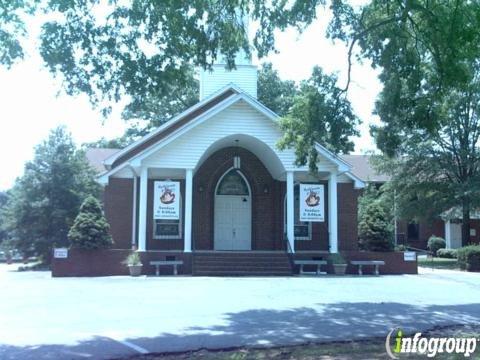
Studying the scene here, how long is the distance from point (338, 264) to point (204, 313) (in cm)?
1127

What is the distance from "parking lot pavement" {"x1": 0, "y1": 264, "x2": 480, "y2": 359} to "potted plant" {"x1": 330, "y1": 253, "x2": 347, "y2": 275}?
126 inches

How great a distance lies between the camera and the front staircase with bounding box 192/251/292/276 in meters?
20.8

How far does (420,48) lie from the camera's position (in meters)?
13.7

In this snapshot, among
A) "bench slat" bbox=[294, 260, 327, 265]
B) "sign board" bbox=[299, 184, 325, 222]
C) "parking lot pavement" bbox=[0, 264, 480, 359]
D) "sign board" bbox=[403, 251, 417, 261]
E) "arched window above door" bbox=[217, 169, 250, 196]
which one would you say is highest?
"arched window above door" bbox=[217, 169, 250, 196]

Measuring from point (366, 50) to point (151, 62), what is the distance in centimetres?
566

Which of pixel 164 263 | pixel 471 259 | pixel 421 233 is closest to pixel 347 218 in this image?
pixel 471 259

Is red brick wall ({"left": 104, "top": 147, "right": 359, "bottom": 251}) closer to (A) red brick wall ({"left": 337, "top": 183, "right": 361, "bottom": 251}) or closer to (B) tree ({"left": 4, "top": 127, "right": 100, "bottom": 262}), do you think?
(A) red brick wall ({"left": 337, "top": 183, "right": 361, "bottom": 251})

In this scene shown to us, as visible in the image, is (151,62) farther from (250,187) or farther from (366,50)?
(250,187)

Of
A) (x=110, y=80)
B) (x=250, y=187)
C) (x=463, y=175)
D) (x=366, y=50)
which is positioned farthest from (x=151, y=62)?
(x=463, y=175)

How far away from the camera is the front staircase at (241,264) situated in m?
20.8

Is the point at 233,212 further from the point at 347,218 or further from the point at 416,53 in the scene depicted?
the point at 416,53

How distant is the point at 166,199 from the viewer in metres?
22.1

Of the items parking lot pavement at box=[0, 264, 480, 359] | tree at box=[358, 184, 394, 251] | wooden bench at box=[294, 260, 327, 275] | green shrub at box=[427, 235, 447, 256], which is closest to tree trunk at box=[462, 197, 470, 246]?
green shrub at box=[427, 235, 447, 256]

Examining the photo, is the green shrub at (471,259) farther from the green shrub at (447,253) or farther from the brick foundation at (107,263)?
the green shrub at (447,253)
